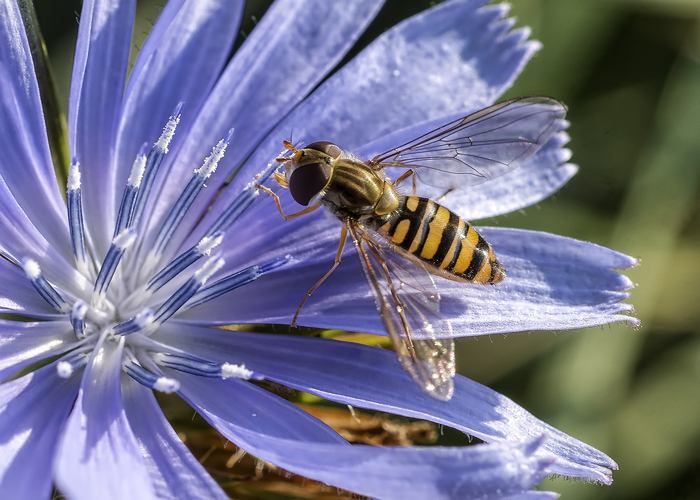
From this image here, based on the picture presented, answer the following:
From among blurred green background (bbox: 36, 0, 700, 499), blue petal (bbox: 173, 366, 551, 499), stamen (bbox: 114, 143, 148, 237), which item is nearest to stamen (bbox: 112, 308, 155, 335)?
stamen (bbox: 114, 143, 148, 237)

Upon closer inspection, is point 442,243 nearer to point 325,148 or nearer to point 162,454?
point 325,148

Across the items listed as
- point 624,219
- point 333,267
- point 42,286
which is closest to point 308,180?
point 333,267

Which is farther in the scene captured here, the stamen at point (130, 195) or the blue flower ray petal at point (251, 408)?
the stamen at point (130, 195)

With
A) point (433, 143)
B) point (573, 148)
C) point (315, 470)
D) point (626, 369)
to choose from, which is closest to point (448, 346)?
point (315, 470)

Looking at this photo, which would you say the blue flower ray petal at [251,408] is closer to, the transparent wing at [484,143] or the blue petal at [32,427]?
the blue petal at [32,427]

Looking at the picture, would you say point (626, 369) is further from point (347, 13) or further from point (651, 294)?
point (347, 13)

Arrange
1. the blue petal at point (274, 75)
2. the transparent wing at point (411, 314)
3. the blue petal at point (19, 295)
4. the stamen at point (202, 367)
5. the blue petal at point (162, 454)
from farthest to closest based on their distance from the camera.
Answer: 1. the blue petal at point (274, 75)
2. the blue petal at point (19, 295)
3. the stamen at point (202, 367)
4. the transparent wing at point (411, 314)
5. the blue petal at point (162, 454)

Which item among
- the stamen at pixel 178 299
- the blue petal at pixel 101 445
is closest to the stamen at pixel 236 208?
the stamen at pixel 178 299
